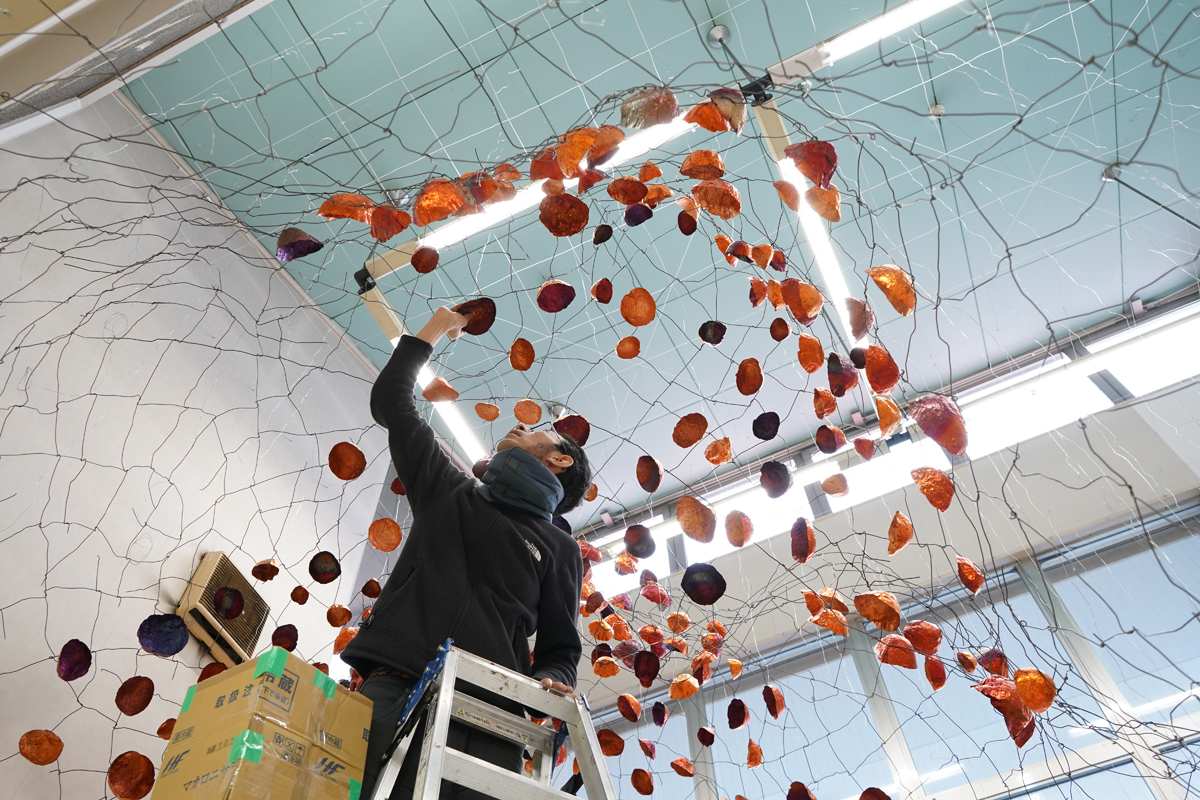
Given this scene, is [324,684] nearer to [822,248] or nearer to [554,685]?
[554,685]

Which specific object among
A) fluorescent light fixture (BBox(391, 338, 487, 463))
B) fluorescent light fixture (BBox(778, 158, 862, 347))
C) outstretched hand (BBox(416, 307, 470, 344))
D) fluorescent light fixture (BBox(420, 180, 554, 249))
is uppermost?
fluorescent light fixture (BBox(778, 158, 862, 347))

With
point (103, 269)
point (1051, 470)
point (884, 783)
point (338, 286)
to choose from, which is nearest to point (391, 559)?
point (338, 286)

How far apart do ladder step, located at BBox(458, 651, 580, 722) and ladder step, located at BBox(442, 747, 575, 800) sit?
15 centimetres

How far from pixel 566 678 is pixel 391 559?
2.54 m

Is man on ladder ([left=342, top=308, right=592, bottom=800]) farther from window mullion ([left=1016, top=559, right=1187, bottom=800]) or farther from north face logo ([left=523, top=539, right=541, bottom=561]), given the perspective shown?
window mullion ([left=1016, top=559, right=1187, bottom=800])

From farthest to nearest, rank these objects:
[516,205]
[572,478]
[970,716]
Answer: [970,716]
[516,205]
[572,478]

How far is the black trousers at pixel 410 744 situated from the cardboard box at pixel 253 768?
95 millimetres

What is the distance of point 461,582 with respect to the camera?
159 centimetres

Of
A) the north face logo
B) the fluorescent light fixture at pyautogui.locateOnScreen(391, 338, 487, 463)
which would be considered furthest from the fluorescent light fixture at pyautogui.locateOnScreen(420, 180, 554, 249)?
the north face logo

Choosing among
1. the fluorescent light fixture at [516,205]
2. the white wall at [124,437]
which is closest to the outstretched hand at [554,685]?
the white wall at [124,437]

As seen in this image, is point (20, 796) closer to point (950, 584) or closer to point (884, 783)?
point (884, 783)

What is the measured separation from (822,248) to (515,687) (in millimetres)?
2649

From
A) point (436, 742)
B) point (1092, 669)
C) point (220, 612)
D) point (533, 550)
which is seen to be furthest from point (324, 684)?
point (1092, 669)

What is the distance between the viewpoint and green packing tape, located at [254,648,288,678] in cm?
121
